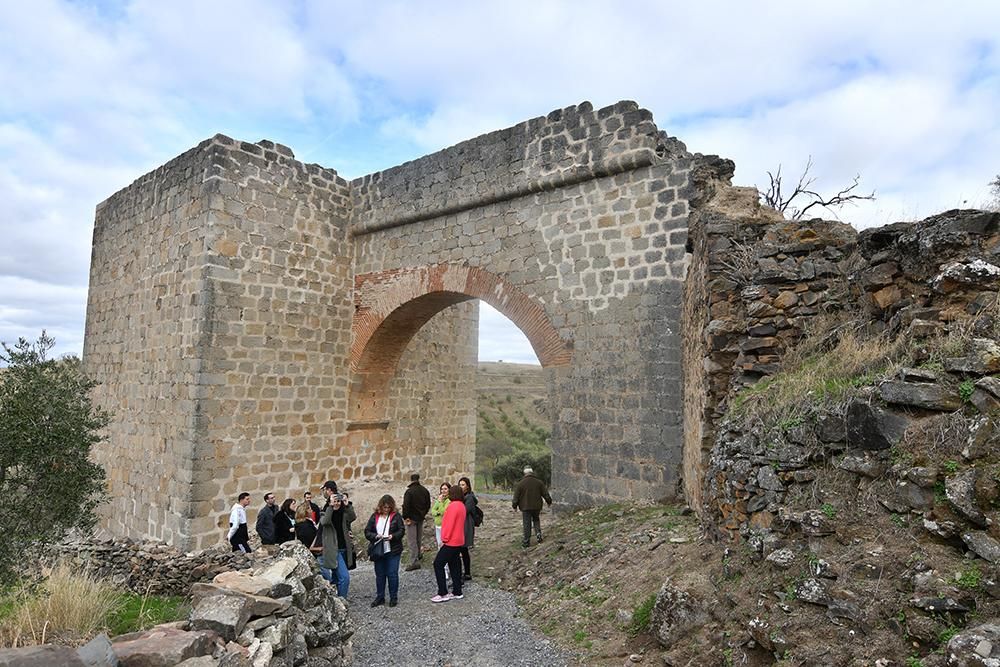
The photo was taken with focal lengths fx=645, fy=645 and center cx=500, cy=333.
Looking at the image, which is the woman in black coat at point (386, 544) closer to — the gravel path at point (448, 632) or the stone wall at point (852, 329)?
the gravel path at point (448, 632)

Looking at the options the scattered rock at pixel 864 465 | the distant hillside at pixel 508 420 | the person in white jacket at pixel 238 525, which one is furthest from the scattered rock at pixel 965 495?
the distant hillside at pixel 508 420

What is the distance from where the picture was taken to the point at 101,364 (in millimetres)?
11648

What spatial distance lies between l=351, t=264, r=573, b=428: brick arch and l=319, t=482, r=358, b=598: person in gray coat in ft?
10.4

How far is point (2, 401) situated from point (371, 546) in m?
3.29

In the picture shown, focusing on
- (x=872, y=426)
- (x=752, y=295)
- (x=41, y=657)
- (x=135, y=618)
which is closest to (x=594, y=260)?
(x=752, y=295)

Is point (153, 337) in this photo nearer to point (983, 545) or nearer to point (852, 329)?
point (852, 329)

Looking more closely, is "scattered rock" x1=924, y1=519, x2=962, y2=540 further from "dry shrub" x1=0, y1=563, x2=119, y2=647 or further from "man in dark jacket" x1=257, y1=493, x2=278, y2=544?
"man in dark jacket" x1=257, y1=493, x2=278, y2=544

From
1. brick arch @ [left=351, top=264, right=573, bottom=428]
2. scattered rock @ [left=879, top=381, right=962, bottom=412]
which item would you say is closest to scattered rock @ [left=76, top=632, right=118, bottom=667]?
scattered rock @ [left=879, top=381, right=962, bottom=412]

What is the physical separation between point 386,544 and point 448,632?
113 centimetres

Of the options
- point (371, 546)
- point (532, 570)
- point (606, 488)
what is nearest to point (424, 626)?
point (371, 546)

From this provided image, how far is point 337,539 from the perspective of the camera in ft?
21.5

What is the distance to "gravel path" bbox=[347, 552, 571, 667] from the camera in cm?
488

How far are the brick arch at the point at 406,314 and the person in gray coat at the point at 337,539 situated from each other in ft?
10.4

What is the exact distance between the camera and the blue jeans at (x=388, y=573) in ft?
21.0
